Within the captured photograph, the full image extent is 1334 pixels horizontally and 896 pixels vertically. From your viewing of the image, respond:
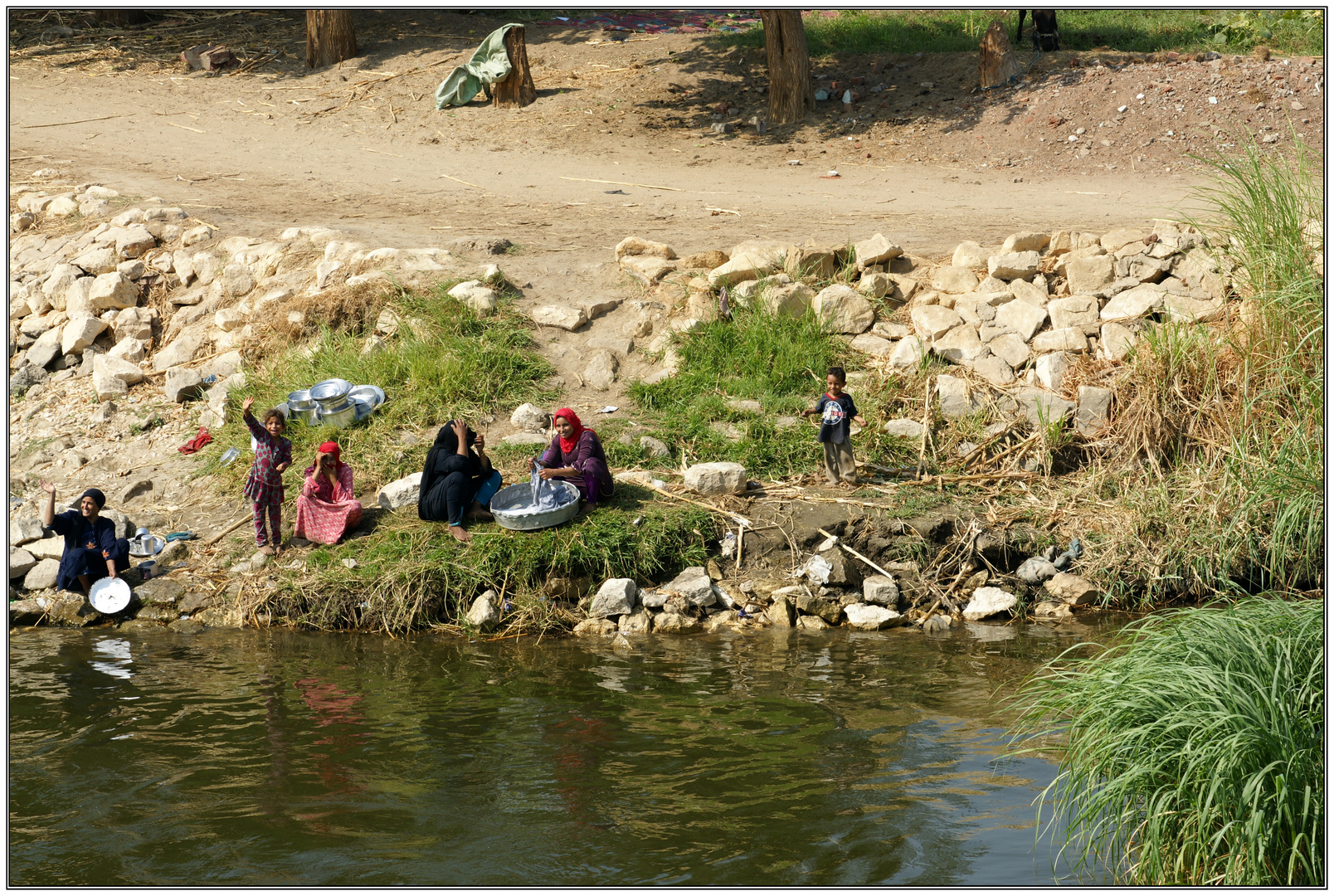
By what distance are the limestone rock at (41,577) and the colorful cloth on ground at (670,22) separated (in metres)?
14.9

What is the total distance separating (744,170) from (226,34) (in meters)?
10.4

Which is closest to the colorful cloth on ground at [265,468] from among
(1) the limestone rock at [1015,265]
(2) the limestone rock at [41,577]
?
(2) the limestone rock at [41,577]

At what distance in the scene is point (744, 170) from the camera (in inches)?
551

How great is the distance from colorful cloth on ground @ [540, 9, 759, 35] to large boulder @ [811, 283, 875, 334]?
451 inches

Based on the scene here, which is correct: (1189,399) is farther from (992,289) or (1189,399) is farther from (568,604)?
(568,604)

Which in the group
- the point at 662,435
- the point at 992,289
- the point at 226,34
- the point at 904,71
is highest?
the point at 226,34

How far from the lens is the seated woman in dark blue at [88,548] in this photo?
750cm

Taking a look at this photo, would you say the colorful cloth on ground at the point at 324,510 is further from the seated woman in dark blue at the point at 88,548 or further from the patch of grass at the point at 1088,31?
the patch of grass at the point at 1088,31

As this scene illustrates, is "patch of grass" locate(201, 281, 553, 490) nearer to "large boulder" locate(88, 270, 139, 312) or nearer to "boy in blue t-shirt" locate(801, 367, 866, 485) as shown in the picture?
"large boulder" locate(88, 270, 139, 312)

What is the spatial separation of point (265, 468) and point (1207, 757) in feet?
21.1

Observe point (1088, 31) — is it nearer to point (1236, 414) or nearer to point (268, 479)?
point (1236, 414)

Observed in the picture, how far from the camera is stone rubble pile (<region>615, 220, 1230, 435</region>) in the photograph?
339 inches

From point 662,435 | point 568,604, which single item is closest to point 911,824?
point 568,604

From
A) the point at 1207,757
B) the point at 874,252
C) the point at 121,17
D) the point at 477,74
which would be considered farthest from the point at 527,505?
the point at 121,17
